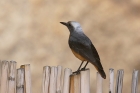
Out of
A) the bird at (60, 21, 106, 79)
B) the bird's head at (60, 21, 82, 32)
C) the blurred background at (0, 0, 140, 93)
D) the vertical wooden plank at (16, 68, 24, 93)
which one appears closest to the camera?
the vertical wooden plank at (16, 68, 24, 93)

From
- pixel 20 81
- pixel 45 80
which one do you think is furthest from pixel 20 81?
pixel 45 80

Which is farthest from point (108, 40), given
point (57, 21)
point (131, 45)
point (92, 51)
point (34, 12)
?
point (92, 51)

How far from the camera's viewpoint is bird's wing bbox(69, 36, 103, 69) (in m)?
1.64

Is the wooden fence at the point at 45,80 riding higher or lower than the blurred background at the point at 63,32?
lower

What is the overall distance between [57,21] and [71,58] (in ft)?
0.94

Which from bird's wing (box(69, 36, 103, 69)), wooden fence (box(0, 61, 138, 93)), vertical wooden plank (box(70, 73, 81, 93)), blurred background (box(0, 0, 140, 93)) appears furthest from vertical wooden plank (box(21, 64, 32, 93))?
blurred background (box(0, 0, 140, 93))

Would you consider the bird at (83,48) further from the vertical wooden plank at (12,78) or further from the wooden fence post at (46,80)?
the vertical wooden plank at (12,78)

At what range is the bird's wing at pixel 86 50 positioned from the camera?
164 centimetres

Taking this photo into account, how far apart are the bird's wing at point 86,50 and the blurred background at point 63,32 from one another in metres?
0.88

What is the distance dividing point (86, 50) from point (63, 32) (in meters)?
0.99

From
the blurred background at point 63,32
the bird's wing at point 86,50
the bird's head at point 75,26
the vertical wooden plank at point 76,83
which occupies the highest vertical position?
the blurred background at point 63,32

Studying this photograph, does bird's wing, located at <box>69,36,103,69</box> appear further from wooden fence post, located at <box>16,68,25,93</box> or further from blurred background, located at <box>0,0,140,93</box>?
blurred background, located at <box>0,0,140,93</box>

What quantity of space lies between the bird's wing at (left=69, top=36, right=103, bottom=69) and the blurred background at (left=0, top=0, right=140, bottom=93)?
880mm

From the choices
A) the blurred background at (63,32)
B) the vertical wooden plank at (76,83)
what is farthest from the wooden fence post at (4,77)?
the blurred background at (63,32)
